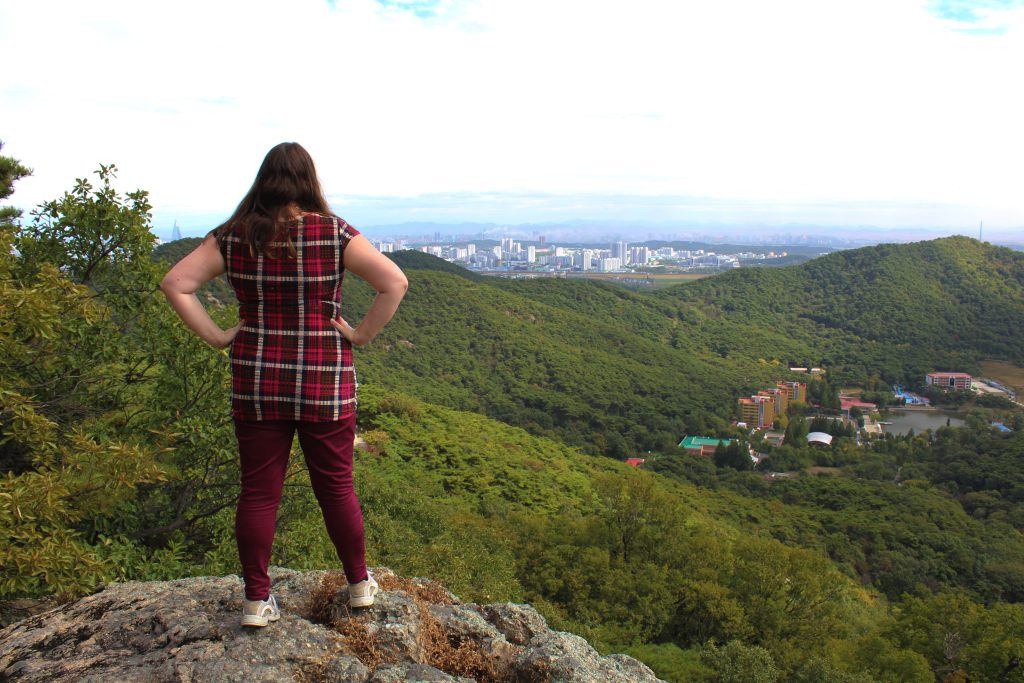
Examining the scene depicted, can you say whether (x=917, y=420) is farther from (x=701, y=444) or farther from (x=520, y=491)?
(x=520, y=491)

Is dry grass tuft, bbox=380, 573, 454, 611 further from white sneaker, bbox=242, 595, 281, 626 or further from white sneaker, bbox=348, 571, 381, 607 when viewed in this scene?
white sneaker, bbox=242, 595, 281, 626

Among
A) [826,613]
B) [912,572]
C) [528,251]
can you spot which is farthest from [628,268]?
[826,613]

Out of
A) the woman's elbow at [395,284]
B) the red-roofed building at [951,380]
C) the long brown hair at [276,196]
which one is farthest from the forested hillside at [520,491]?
the red-roofed building at [951,380]

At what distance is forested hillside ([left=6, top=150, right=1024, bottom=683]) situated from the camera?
5048 millimetres

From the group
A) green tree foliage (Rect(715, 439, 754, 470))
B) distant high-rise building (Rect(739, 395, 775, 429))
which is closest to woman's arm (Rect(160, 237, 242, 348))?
green tree foliage (Rect(715, 439, 754, 470))

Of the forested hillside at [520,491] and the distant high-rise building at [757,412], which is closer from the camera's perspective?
the forested hillside at [520,491]

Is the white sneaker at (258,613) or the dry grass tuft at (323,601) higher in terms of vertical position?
the white sneaker at (258,613)

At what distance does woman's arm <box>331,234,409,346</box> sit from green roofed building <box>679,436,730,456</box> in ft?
169

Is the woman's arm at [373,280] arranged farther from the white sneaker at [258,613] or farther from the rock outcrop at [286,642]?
the rock outcrop at [286,642]

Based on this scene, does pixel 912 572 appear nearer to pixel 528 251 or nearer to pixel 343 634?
pixel 343 634

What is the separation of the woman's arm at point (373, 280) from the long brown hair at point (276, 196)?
0.79 ft

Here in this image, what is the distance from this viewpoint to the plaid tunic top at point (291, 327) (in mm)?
2762

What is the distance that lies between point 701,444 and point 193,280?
54.7 metres

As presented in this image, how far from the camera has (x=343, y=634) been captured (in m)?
3.16
